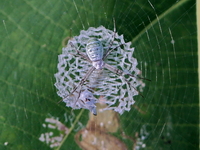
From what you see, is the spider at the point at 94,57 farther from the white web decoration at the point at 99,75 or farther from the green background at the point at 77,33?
the green background at the point at 77,33

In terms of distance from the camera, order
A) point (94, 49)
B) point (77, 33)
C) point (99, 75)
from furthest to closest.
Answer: point (99, 75), point (94, 49), point (77, 33)

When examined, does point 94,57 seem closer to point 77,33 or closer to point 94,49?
point 94,49

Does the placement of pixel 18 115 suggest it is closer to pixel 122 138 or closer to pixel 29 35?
pixel 29 35

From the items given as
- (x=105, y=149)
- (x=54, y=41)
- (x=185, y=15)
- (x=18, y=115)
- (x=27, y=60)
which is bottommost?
(x=105, y=149)

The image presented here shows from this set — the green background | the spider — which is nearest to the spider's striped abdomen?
the spider

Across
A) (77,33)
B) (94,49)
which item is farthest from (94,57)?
(77,33)

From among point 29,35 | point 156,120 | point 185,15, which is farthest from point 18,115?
point 185,15

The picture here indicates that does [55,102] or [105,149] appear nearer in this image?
[55,102]

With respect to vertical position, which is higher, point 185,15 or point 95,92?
point 185,15
